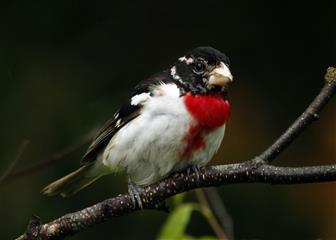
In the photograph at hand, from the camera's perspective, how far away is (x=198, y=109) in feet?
13.1

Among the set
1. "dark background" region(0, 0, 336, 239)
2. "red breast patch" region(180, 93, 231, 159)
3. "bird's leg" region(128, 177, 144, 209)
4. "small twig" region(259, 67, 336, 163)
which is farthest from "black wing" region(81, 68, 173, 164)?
"dark background" region(0, 0, 336, 239)

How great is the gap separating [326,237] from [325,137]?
78 cm

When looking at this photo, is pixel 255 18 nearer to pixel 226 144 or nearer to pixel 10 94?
pixel 226 144

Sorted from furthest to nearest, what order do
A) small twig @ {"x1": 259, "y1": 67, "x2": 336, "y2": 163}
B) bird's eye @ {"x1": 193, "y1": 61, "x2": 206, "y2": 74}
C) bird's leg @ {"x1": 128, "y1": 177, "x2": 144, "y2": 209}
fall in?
bird's eye @ {"x1": 193, "y1": 61, "x2": 206, "y2": 74} < bird's leg @ {"x1": 128, "y1": 177, "x2": 144, "y2": 209} < small twig @ {"x1": 259, "y1": 67, "x2": 336, "y2": 163}

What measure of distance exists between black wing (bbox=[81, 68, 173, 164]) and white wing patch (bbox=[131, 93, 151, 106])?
2cm

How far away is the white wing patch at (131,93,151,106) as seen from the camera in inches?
164

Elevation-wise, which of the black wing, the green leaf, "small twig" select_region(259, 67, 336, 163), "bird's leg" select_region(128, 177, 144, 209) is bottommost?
the green leaf

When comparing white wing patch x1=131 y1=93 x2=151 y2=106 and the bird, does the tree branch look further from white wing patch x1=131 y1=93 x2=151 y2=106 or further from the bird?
white wing patch x1=131 y1=93 x2=151 y2=106

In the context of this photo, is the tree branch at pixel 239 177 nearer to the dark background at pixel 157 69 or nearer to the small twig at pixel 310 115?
the small twig at pixel 310 115

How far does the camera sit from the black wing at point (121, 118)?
13.8 feet

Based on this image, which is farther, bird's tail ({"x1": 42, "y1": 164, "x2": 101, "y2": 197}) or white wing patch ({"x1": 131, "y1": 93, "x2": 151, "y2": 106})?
bird's tail ({"x1": 42, "y1": 164, "x2": 101, "y2": 197})

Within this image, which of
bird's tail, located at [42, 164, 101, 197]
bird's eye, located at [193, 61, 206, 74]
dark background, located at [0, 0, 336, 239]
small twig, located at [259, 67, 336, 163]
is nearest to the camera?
small twig, located at [259, 67, 336, 163]

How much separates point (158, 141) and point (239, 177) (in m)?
0.84

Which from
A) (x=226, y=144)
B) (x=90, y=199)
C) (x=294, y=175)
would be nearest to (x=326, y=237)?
(x=226, y=144)
